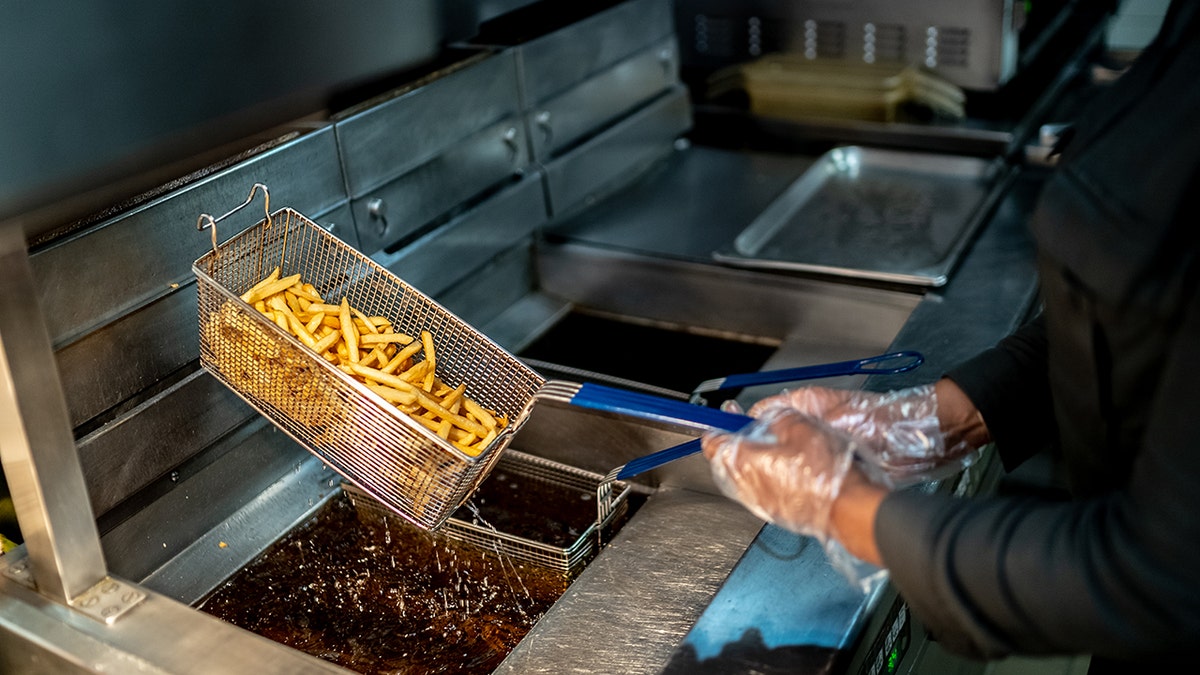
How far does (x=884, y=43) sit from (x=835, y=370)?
154 centimetres

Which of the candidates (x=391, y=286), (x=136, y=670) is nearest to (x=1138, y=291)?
(x=391, y=286)

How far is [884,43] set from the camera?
2.79 metres

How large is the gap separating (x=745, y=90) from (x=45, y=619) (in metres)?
2.26

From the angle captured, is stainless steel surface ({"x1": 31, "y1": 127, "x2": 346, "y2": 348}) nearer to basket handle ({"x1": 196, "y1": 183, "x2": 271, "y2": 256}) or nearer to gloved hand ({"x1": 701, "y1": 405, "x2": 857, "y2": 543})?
basket handle ({"x1": 196, "y1": 183, "x2": 271, "y2": 256})

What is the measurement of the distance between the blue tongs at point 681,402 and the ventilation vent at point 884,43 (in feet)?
4.23

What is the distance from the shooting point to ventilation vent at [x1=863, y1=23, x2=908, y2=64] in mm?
2764

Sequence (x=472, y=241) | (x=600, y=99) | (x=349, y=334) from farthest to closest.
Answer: (x=600, y=99)
(x=472, y=241)
(x=349, y=334)

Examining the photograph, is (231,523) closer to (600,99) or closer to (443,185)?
(443,185)

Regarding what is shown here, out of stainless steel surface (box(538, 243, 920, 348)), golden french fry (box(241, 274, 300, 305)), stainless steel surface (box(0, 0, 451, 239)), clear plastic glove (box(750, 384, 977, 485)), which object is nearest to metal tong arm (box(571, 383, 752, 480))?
clear plastic glove (box(750, 384, 977, 485))

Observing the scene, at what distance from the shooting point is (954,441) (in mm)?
1396

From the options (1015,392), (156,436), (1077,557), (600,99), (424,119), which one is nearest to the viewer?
(1077,557)

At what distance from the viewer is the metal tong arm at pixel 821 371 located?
1.50 m

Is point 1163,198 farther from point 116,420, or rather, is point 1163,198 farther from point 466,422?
point 116,420

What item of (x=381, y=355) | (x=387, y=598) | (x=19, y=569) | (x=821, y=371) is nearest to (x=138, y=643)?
(x=19, y=569)
